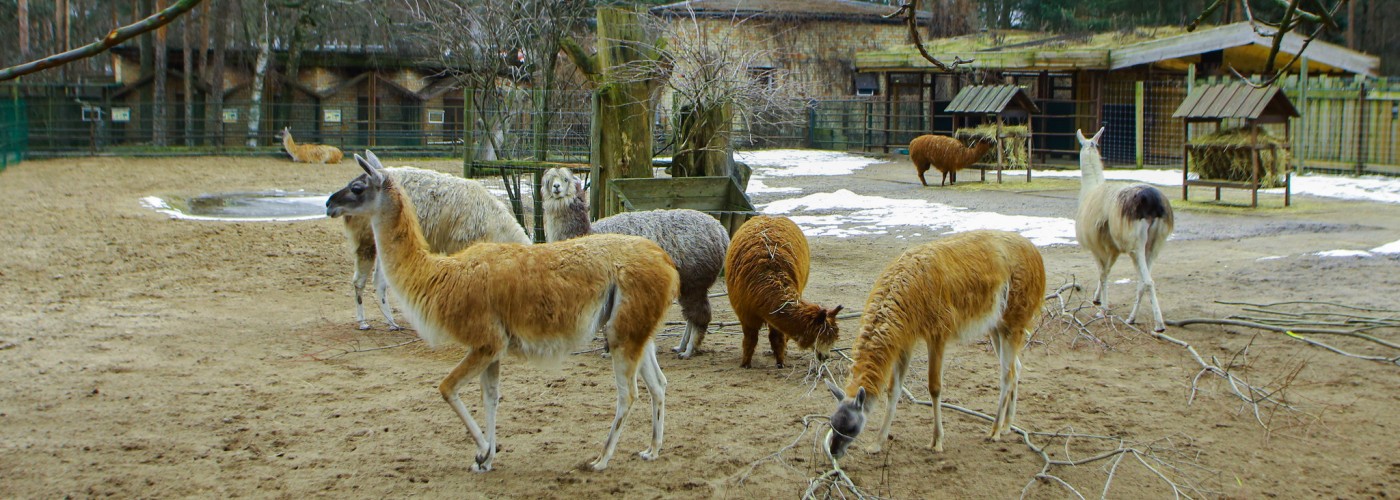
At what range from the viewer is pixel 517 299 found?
4.69m

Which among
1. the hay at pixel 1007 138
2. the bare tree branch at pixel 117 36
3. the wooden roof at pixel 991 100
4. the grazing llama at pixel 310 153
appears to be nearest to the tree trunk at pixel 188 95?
the grazing llama at pixel 310 153

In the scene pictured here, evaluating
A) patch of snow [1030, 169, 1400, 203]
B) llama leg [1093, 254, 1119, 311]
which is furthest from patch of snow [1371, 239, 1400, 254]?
patch of snow [1030, 169, 1400, 203]

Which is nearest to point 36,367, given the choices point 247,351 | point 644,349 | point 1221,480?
point 247,351

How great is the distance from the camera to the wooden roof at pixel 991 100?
19344mm

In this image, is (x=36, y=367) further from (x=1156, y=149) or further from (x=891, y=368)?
(x=1156, y=149)

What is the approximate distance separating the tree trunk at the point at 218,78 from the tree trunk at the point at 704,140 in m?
20.0

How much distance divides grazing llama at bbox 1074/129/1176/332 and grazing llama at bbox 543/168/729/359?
2747 mm

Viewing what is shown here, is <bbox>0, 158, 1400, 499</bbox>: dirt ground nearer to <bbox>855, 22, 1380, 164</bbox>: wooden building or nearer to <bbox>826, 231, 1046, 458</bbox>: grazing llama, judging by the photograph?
<bbox>826, 231, 1046, 458</bbox>: grazing llama

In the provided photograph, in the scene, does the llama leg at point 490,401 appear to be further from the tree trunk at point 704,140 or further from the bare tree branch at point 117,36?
the tree trunk at point 704,140

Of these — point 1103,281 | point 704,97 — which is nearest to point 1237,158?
point 1103,281

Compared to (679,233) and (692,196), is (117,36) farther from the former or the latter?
(692,196)

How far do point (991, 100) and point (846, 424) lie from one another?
644 inches

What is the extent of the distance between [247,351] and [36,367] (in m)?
1.12

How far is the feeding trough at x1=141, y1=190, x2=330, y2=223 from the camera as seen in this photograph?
47.4 feet
